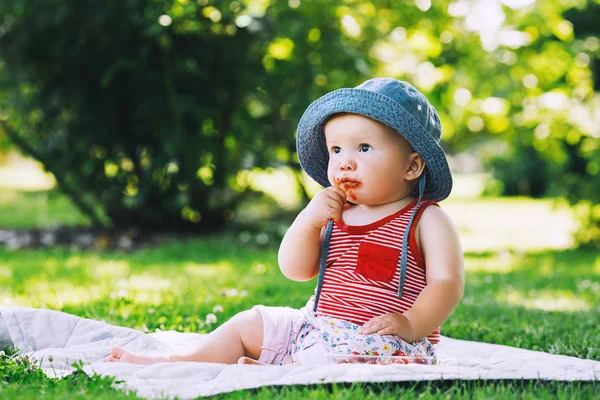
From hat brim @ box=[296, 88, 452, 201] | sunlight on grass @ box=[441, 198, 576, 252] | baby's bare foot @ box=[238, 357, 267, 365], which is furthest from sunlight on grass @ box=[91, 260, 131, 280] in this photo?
sunlight on grass @ box=[441, 198, 576, 252]

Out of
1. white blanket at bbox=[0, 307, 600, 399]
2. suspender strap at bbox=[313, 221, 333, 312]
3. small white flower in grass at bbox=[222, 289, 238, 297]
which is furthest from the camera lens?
small white flower in grass at bbox=[222, 289, 238, 297]

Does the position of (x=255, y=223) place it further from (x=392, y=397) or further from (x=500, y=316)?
(x=392, y=397)

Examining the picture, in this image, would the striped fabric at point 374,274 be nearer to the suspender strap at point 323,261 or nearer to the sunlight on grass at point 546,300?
the suspender strap at point 323,261

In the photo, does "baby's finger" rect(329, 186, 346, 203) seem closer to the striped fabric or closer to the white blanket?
the striped fabric

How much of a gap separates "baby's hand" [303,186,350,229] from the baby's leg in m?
0.42

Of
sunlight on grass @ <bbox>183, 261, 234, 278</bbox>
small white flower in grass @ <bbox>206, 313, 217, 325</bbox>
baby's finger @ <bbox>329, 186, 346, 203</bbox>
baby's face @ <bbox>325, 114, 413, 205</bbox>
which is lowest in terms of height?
sunlight on grass @ <bbox>183, 261, 234, 278</bbox>

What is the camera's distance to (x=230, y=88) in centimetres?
768

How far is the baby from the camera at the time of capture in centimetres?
274

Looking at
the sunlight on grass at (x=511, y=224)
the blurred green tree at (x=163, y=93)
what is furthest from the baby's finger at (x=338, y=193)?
the sunlight on grass at (x=511, y=224)

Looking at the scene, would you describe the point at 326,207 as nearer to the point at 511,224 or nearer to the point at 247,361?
the point at 247,361

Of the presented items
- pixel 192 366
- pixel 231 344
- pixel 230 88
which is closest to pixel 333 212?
pixel 231 344

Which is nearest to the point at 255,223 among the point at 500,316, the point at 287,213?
the point at 287,213

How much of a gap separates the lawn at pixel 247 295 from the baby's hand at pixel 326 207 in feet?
2.29

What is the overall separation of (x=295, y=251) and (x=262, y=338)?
14.1 inches
